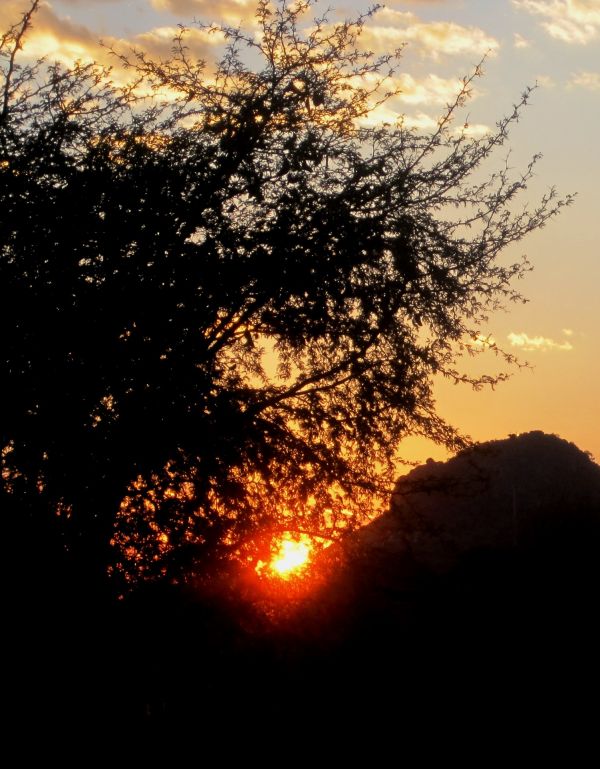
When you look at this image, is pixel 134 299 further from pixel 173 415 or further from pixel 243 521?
pixel 243 521

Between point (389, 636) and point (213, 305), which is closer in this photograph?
point (213, 305)

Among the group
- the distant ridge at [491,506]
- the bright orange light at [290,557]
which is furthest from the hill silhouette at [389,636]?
the bright orange light at [290,557]

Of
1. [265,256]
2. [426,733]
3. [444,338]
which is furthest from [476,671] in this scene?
[265,256]

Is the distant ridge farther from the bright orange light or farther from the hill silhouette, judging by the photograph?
the bright orange light

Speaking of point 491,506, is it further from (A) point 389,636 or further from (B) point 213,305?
(B) point 213,305

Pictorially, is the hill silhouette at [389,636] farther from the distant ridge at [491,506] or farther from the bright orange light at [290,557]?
the bright orange light at [290,557]

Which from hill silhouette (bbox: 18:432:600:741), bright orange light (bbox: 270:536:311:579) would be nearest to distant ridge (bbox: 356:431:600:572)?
hill silhouette (bbox: 18:432:600:741)

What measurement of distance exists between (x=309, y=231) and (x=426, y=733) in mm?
18374

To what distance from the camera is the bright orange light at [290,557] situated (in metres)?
13.0

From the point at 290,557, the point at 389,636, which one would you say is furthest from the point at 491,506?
the point at 290,557

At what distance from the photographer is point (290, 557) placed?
1316 cm

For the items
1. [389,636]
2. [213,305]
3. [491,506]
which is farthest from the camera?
[491,506]

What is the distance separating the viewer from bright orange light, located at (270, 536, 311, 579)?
512 inches

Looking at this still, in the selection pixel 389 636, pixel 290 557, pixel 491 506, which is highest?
pixel 491 506
